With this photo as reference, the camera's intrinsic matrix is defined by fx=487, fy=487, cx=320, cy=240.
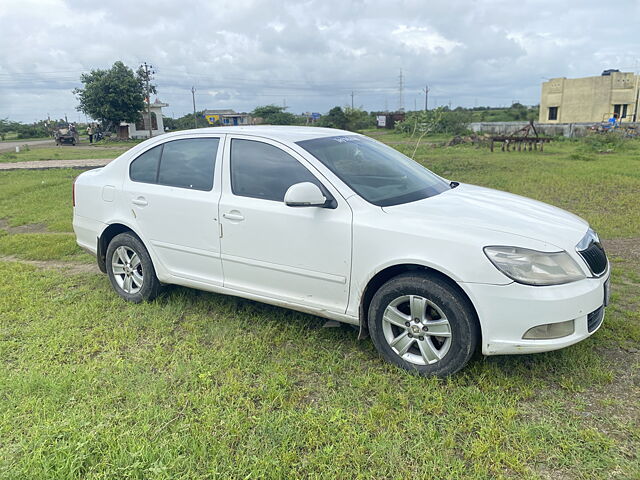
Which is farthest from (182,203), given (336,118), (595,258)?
(336,118)

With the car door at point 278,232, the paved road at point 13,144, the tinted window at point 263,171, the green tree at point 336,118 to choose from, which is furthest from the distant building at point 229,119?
the car door at point 278,232

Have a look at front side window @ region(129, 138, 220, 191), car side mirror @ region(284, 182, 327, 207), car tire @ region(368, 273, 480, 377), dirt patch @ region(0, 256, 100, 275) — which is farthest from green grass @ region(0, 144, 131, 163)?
car tire @ region(368, 273, 480, 377)

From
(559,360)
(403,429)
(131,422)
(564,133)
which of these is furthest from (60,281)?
(564,133)

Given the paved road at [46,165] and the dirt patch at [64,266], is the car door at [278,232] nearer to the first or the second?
the dirt patch at [64,266]

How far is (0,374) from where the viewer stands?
11.1 feet

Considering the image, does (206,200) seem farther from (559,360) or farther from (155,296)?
(559,360)

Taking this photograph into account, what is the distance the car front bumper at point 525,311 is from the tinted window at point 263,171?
55.8 inches

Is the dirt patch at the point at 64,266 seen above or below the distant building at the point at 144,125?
below

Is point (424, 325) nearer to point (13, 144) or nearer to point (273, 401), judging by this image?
point (273, 401)

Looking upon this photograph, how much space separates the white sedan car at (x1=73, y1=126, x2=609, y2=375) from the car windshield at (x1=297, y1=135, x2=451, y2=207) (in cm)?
2

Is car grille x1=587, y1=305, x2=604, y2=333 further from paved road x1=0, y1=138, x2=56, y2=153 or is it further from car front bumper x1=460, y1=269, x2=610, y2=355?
paved road x1=0, y1=138, x2=56, y2=153

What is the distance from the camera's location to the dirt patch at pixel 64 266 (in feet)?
18.8

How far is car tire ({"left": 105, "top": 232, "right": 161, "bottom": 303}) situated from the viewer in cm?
446

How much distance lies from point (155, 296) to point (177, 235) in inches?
30.3
